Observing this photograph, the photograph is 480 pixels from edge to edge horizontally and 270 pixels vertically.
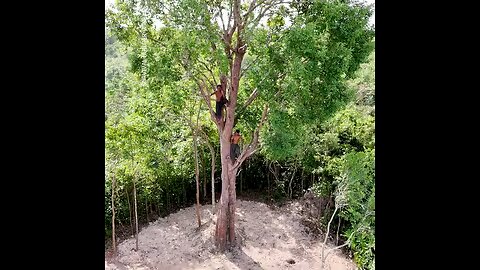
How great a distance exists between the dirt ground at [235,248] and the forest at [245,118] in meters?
0.06

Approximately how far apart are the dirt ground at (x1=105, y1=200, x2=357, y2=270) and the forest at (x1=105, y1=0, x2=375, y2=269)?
2.5 inches

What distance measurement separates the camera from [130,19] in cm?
489

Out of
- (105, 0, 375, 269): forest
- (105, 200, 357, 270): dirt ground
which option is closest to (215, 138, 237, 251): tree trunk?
(105, 0, 375, 269): forest

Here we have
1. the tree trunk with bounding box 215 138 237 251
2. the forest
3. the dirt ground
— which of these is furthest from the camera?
the tree trunk with bounding box 215 138 237 251

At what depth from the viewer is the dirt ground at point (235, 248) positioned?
5883 millimetres

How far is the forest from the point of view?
4262 millimetres

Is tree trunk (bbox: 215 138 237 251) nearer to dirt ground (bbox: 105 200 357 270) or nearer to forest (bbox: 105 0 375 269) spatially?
forest (bbox: 105 0 375 269)

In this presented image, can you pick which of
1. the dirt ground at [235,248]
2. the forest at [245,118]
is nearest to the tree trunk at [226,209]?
the forest at [245,118]

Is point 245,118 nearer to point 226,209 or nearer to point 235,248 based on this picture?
point 226,209

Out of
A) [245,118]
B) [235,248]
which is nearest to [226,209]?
[235,248]

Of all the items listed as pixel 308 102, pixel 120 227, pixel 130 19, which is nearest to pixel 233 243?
pixel 120 227
